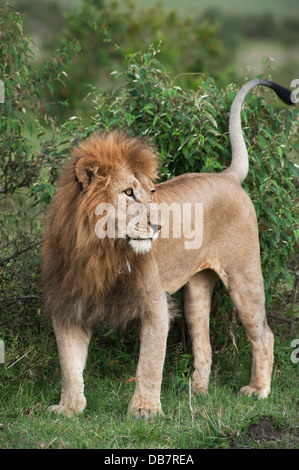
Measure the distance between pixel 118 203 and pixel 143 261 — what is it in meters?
0.41

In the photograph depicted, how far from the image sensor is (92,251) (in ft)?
11.9

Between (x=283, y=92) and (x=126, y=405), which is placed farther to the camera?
(x=283, y=92)

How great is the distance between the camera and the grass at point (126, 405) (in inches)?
138

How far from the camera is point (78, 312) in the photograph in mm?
3924

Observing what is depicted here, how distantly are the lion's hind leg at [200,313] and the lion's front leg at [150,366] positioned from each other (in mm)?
854

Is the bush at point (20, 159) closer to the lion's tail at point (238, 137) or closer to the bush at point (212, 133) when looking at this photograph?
the bush at point (212, 133)

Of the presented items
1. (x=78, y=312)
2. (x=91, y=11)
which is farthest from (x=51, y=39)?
(x=78, y=312)

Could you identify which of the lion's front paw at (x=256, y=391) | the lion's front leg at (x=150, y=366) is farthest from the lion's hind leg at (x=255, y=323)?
the lion's front leg at (x=150, y=366)

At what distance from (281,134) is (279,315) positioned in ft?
4.37

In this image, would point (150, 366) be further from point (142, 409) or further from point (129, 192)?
point (129, 192)

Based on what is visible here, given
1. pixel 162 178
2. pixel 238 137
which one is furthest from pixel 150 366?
pixel 238 137

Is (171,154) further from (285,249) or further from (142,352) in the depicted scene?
(142,352)

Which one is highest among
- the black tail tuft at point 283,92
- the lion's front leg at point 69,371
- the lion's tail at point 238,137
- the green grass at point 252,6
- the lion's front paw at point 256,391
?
the green grass at point 252,6

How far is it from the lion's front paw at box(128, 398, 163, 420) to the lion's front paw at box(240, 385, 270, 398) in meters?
0.89
